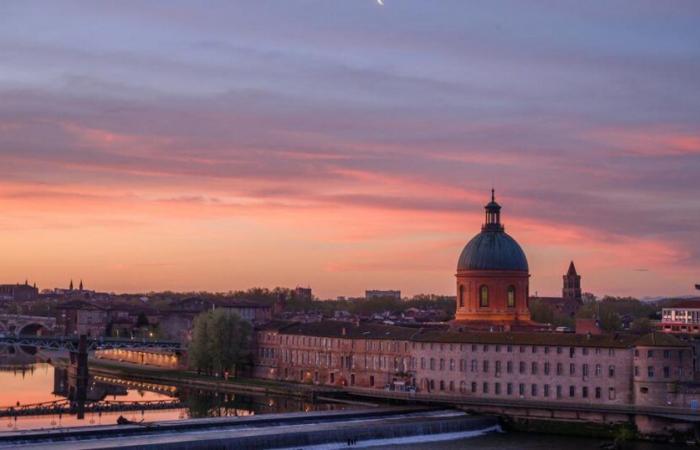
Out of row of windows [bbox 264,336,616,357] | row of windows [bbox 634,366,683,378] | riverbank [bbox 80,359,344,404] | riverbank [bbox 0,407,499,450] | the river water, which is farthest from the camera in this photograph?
riverbank [bbox 80,359,344,404]

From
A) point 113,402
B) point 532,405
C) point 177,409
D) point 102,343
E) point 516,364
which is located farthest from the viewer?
point 102,343

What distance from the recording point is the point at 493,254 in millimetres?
110375

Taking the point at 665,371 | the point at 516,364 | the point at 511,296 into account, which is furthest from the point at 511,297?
the point at 665,371

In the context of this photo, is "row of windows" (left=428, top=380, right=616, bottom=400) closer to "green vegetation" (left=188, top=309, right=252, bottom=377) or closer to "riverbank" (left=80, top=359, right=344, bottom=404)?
"riverbank" (left=80, top=359, right=344, bottom=404)

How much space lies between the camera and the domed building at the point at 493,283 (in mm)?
109125

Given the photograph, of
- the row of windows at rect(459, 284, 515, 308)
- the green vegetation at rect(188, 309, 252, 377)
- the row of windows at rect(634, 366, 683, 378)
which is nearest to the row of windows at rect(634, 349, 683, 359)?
the row of windows at rect(634, 366, 683, 378)

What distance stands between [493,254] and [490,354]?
827 inches

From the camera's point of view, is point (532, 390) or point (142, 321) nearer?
point (532, 390)

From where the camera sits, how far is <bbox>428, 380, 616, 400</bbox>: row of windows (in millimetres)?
85438

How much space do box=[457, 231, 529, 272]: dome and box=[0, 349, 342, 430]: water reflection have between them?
73.0ft

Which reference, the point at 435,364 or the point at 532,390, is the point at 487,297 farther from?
the point at 532,390

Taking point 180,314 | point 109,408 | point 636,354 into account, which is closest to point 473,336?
point 636,354

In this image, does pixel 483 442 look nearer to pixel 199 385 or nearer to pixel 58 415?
pixel 58 415

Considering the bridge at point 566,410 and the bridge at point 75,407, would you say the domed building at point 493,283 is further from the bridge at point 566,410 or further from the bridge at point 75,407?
the bridge at point 75,407
